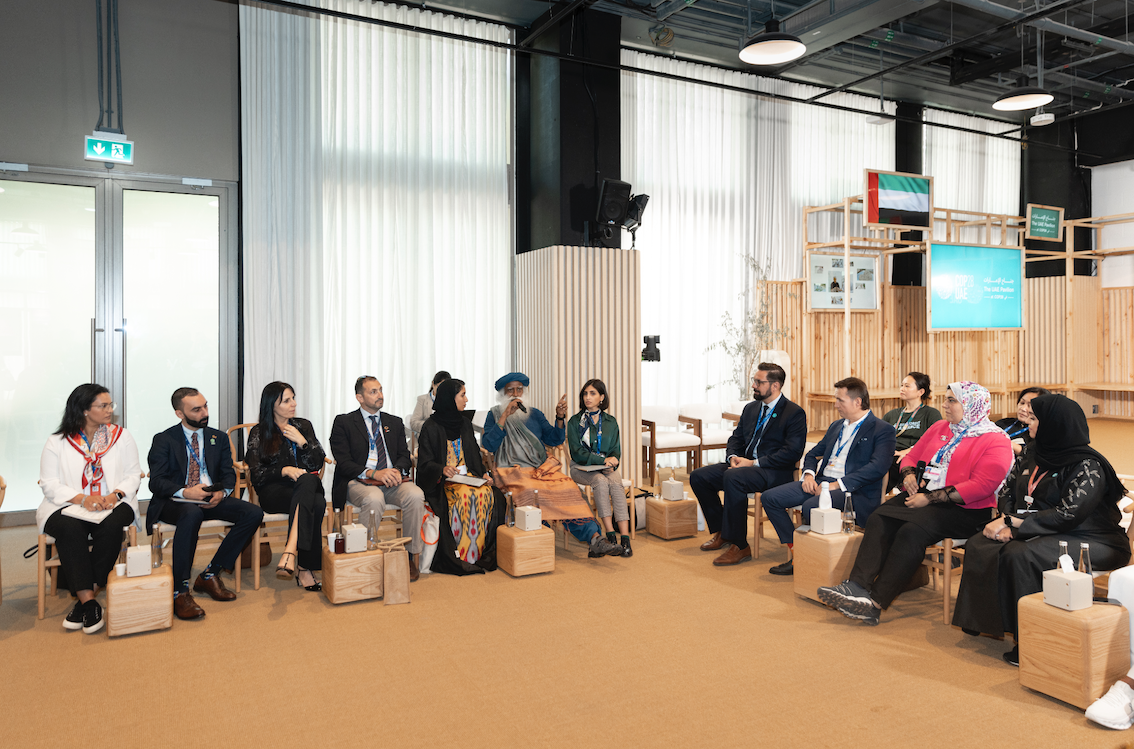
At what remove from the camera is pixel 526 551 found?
497 centimetres

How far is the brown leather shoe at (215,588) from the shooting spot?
4.46m

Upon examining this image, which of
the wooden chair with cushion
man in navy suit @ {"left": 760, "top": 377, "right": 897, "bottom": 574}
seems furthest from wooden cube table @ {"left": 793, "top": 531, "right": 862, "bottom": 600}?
the wooden chair with cushion

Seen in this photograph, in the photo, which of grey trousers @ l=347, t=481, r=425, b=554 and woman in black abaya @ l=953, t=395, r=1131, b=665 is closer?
woman in black abaya @ l=953, t=395, r=1131, b=665

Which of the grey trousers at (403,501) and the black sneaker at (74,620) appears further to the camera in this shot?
the grey trousers at (403,501)

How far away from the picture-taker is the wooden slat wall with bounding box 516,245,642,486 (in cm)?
688

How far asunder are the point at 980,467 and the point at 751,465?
1612 mm

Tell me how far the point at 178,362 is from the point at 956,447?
5999 mm

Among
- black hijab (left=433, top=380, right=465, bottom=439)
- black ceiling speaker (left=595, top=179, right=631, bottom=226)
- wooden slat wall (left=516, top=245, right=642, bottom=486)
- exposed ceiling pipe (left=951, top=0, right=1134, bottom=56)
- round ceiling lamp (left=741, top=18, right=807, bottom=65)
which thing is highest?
exposed ceiling pipe (left=951, top=0, right=1134, bottom=56)

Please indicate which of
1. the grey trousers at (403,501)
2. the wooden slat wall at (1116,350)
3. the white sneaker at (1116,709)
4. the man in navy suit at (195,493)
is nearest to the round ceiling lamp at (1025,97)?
the wooden slat wall at (1116,350)

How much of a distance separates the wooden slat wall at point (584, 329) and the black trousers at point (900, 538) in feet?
10.2

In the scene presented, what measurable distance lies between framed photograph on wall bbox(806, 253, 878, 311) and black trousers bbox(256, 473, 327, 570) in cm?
712

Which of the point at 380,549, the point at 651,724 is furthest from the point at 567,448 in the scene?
the point at 651,724

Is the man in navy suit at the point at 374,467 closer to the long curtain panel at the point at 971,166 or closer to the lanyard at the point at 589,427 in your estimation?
the lanyard at the point at 589,427

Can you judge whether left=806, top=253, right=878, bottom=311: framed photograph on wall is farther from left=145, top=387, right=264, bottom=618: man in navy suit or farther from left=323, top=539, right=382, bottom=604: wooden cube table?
left=145, top=387, right=264, bottom=618: man in navy suit
